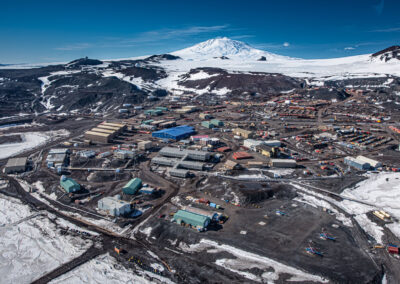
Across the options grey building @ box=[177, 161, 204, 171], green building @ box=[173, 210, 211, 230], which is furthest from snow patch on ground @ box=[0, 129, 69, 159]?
green building @ box=[173, 210, 211, 230]

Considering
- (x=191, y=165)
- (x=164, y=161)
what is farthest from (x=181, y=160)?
(x=164, y=161)

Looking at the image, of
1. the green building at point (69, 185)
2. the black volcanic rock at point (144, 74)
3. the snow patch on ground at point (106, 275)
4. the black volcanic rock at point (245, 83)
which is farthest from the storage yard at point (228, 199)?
the black volcanic rock at point (144, 74)

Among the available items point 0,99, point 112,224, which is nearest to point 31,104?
point 0,99

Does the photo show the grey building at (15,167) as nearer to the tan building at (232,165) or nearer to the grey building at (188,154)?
the grey building at (188,154)

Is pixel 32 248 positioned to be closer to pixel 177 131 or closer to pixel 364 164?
pixel 177 131

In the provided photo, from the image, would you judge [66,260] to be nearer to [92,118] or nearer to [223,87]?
[92,118]

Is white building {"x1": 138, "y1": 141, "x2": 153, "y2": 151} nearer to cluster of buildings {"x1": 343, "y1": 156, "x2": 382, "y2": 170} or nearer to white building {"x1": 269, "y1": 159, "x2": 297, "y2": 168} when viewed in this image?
white building {"x1": 269, "y1": 159, "x2": 297, "y2": 168}
